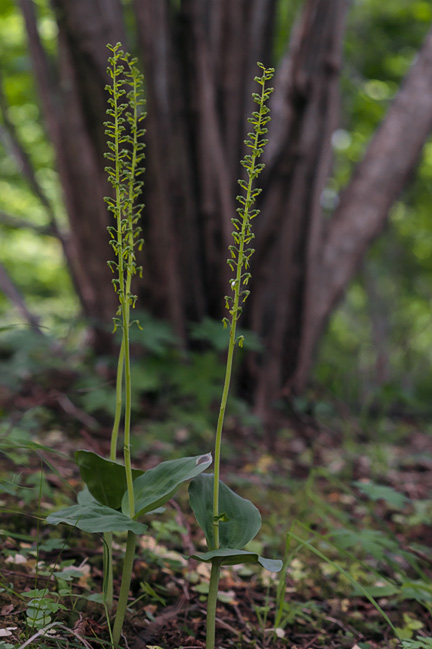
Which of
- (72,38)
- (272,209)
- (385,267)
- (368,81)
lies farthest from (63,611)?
(385,267)

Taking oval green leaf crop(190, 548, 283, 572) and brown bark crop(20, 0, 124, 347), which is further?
brown bark crop(20, 0, 124, 347)

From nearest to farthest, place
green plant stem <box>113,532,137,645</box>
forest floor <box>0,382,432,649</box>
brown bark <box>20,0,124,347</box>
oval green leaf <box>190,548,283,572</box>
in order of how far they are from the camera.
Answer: oval green leaf <box>190,548,283,572</box> → green plant stem <box>113,532,137,645</box> → forest floor <box>0,382,432,649</box> → brown bark <box>20,0,124,347</box>

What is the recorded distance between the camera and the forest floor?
1.17 m

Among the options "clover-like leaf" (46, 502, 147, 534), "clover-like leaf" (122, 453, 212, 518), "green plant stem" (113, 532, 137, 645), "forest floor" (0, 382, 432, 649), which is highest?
"clover-like leaf" (122, 453, 212, 518)

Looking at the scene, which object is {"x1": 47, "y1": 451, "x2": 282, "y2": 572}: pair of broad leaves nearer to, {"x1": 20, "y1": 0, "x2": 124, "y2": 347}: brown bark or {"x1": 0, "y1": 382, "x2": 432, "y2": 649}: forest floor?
{"x1": 0, "y1": 382, "x2": 432, "y2": 649}: forest floor

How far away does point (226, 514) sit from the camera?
1.10m

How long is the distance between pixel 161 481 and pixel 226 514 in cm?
15

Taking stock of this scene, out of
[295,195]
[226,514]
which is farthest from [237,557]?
[295,195]

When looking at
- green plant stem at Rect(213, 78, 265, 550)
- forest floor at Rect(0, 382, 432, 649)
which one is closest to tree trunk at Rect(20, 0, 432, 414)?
forest floor at Rect(0, 382, 432, 649)

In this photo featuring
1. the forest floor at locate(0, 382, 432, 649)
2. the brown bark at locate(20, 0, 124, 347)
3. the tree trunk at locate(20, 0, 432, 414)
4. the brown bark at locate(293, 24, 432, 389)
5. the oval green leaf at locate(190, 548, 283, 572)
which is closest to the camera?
the oval green leaf at locate(190, 548, 283, 572)

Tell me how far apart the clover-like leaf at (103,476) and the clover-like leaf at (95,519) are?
0.16 feet

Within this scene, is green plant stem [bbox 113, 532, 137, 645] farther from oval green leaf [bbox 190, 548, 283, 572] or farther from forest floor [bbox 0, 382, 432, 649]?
oval green leaf [bbox 190, 548, 283, 572]

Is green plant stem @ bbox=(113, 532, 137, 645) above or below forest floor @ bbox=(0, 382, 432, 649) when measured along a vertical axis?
above

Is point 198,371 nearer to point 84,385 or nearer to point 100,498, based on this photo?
point 84,385
